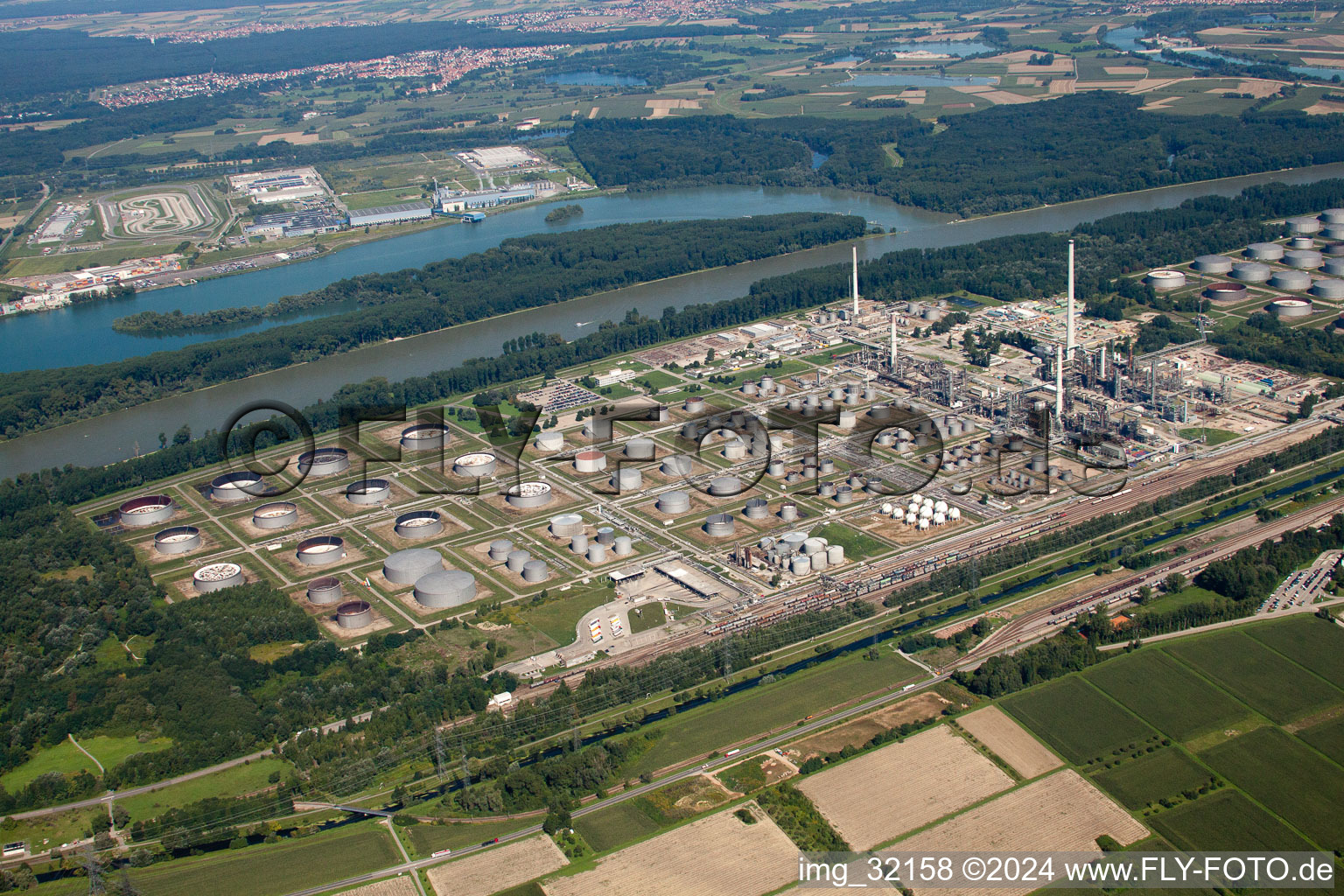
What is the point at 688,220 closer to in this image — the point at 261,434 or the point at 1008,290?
the point at 1008,290

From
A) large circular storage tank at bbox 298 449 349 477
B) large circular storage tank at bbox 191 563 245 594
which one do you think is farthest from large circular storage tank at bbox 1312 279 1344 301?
large circular storage tank at bbox 191 563 245 594

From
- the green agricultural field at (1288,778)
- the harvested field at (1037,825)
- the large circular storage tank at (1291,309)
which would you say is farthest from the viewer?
the large circular storage tank at (1291,309)

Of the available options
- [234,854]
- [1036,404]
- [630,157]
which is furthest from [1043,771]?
[630,157]

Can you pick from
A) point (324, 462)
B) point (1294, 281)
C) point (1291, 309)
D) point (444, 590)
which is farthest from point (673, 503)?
point (1294, 281)

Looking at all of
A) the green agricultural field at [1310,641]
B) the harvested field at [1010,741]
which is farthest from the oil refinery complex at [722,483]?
the harvested field at [1010,741]

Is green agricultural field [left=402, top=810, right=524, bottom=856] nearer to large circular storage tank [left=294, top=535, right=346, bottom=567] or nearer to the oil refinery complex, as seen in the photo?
the oil refinery complex

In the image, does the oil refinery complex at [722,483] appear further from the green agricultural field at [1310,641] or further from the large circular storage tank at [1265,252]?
the large circular storage tank at [1265,252]

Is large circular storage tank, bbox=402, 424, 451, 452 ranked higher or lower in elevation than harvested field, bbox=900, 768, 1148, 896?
higher

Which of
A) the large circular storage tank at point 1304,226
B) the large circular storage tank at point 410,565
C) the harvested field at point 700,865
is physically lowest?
the harvested field at point 700,865
